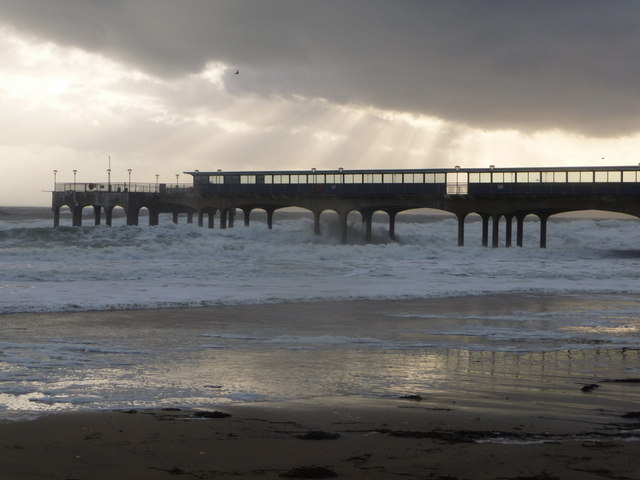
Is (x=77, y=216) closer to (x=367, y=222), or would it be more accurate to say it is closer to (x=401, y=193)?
(x=367, y=222)

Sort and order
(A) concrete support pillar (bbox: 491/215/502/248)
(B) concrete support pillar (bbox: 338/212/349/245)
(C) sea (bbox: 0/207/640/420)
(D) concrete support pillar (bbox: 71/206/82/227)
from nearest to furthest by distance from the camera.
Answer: (C) sea (bbox: 0/207/640/420) → (A) concrete support pillar (bbox: 491/215/502/248) → (B) concrete support pillar (bbox: 338/212/349/245) → (D) concrete support pillar (bbox: 71/206/82/227)

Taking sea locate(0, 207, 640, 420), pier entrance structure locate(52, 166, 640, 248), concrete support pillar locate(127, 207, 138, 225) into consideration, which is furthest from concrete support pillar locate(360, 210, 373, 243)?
sea locate(0, 207, 640, 420)

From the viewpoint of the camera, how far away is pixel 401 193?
63094mm

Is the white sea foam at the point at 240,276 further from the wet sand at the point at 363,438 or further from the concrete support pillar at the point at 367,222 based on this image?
the wet sand at the point at 363,438

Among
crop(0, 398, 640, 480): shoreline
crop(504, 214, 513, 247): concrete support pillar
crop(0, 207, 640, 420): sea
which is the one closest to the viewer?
crop(0, 398, 640, 480): shoreline

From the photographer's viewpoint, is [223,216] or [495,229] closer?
[495,229]

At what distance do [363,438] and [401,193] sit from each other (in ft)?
184

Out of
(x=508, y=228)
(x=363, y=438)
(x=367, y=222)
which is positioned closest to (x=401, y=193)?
(x=367, y=222)

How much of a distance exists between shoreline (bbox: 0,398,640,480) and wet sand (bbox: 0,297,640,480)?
11 millimetres

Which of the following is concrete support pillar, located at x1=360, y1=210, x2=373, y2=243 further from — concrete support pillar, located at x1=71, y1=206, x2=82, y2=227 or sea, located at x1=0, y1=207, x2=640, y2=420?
sea, located at x1=0, y1=207, x2=640, y2=420

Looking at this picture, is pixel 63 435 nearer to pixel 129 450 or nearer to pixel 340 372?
pixel 129 450

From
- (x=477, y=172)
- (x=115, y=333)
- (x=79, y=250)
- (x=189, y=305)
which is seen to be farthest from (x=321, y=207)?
(x=115, y=333)

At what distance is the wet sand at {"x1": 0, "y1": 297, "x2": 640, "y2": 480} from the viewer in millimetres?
6613

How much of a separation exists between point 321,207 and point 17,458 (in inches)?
2390
